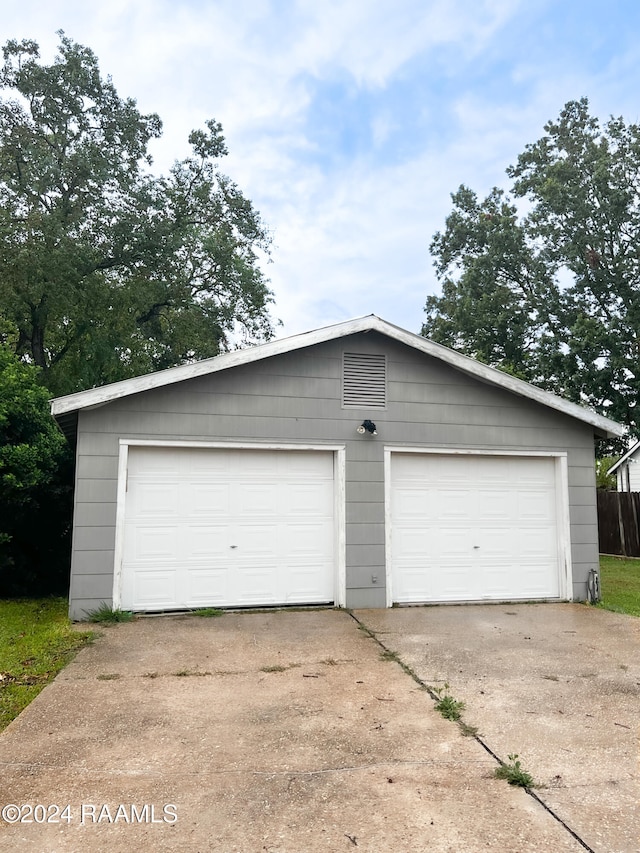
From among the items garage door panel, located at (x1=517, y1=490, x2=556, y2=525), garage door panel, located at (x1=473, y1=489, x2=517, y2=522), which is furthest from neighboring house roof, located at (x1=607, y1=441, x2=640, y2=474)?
garage door panel, located at (x1=473, y1=489, x2=517, y2=522)

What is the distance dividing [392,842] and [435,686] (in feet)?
6.76

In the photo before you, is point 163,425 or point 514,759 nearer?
point 514,759

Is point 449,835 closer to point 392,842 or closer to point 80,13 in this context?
point 392,842

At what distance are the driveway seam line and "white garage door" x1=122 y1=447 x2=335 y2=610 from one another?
1.03m

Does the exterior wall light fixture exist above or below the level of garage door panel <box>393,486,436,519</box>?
above

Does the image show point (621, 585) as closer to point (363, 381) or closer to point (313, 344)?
point (363, 381)

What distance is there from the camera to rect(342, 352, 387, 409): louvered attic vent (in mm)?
7680

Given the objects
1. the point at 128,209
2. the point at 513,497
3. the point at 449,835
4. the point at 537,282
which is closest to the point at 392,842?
the point at 449,835

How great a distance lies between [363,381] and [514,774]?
5378mm

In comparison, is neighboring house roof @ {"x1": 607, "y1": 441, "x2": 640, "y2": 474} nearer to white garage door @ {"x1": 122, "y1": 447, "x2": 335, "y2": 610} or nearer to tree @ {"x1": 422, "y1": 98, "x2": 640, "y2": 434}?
tree @ {"x1": 422, "y1": 98, "x2": 640, "y2": 434}

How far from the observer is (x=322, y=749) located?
3.25 metres

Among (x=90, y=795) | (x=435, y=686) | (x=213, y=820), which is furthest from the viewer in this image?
(x=435, y=686)

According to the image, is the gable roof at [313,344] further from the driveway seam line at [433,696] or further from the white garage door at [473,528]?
the driveway seam line at [433,696]

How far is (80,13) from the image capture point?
1089cm
